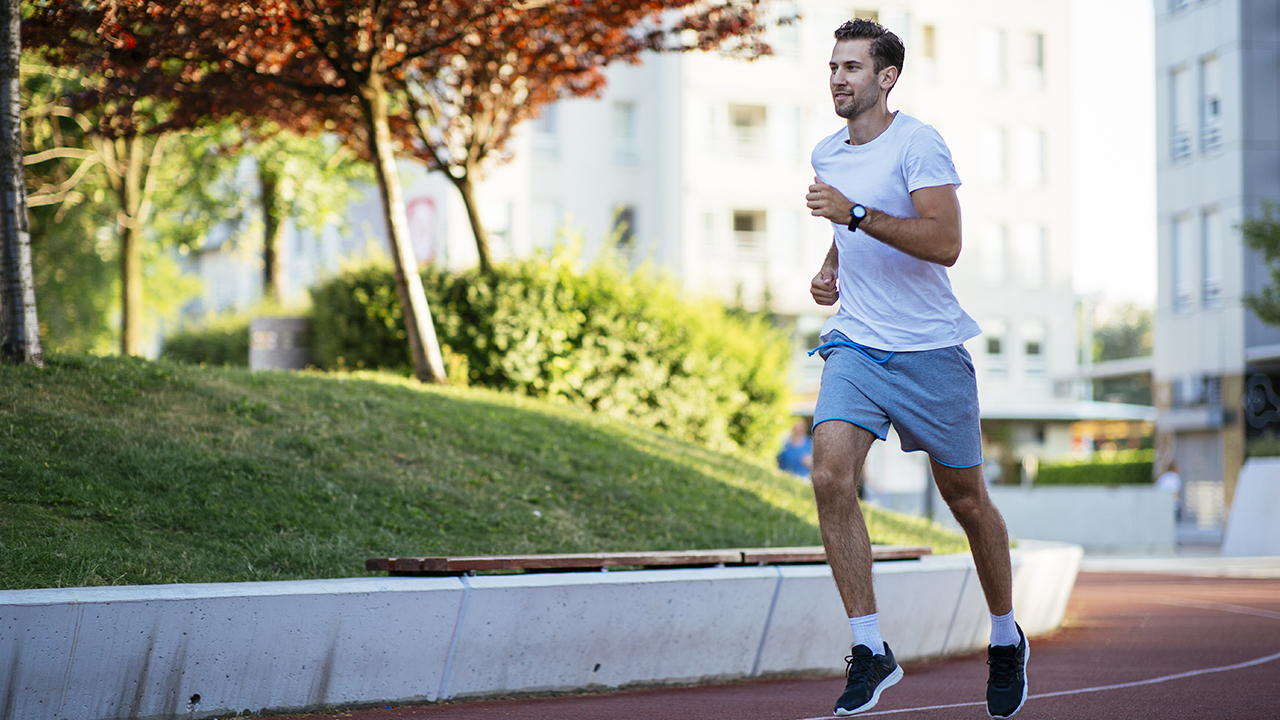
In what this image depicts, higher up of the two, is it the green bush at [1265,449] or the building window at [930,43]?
the building window at [930,43]

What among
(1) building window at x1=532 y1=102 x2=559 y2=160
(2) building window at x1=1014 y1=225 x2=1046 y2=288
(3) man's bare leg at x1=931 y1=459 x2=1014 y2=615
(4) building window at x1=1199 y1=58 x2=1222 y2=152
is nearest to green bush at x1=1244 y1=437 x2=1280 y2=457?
(4) building window at x1=1199 y1=58 x2=1222 y2=152

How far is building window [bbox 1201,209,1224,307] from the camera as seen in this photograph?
33.7 meters

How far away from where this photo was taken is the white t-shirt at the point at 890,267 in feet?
15.5

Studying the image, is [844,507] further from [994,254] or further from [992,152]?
[992,152]

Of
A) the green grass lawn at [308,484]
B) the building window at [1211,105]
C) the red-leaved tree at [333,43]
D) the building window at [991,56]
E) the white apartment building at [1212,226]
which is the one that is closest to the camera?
the green grass lawn at [308,484]

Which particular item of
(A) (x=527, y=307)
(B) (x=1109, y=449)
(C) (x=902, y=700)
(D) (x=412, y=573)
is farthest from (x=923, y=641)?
(B) (x=1109, y=449)

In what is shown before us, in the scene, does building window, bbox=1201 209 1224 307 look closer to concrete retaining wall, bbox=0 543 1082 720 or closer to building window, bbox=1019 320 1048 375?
building window, bbox=1019 320 1048 375

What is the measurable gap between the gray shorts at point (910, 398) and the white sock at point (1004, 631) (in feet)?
2.05

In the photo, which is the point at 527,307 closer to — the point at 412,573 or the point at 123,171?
the point at 412,573

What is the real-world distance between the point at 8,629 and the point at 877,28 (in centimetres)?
373

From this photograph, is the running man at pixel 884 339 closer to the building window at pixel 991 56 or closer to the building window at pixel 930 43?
the building window at pixel 930 43

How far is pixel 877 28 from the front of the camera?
4.84 metres

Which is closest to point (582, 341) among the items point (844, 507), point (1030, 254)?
point (844, 507)

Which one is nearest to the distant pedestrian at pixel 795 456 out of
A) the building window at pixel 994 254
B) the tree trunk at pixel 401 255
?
the tree trunk at pixel 401 255
